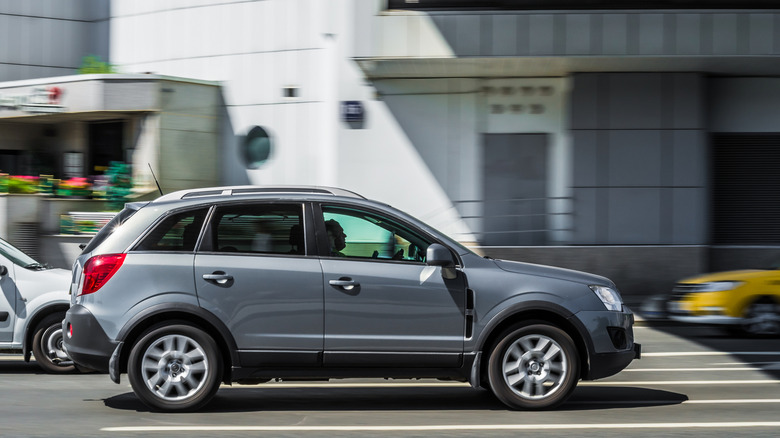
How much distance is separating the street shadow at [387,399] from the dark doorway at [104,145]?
16596 mm

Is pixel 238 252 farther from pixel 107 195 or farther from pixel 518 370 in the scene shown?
pixel 107 195

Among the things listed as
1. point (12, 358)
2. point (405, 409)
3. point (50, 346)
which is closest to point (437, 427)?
point (405, 409)

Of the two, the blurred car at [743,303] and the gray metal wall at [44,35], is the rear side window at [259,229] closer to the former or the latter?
the blurred car at [743,303]

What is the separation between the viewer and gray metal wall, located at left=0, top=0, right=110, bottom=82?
27.1 metres

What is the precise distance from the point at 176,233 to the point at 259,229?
2.00ft

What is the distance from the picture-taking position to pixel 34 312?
9531mm

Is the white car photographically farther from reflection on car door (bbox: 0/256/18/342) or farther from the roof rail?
the roof rail

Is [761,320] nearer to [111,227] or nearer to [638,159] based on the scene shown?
[638,159]

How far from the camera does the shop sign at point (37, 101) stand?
23.5 metres

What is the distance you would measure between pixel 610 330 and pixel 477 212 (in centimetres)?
1191

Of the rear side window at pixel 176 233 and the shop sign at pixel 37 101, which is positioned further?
the shop sign at pixel 37 101

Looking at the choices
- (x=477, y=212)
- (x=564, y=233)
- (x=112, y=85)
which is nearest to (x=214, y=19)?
(x=112, y=85)

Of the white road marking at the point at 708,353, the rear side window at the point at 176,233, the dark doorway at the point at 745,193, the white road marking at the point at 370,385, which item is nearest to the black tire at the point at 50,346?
the white road marking at the point at 370,385

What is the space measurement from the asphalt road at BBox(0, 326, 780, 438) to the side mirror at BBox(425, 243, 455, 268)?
1133 millimetres
